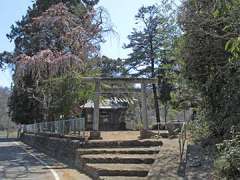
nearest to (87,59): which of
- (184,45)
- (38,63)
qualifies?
(38,63)

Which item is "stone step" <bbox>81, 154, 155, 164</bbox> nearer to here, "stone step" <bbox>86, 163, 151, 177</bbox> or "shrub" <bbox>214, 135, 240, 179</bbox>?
"stone step" <bbox>86, 163, 151, 177</bbox>

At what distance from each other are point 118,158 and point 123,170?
2087 millimetres

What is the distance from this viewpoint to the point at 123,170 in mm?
15391

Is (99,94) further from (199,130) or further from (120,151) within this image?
(199,130)

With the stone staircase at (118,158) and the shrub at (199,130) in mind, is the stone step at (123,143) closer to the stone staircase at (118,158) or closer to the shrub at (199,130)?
the stone staircase at (118,158)

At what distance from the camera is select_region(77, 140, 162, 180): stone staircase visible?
15.3 metres

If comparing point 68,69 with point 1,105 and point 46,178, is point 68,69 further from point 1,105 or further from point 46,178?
point 1,105

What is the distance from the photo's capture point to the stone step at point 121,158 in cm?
A: 1683

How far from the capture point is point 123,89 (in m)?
25.9

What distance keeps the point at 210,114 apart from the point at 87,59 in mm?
18631

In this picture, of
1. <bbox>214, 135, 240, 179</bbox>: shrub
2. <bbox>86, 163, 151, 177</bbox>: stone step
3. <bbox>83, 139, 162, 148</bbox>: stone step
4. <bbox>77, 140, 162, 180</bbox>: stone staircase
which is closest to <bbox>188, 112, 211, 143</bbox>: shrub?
A: <bbox>77, 140, 162, 180</bbox>: stone staircase

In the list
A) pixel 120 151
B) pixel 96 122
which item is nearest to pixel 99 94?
pixel 96 122

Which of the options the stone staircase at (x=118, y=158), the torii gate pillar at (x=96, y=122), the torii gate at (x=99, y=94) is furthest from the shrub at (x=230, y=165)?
the torii gate pillar at (x=96, y=122)

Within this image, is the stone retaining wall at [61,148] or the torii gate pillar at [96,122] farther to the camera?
→ the torii gate pillar at [96,122]
